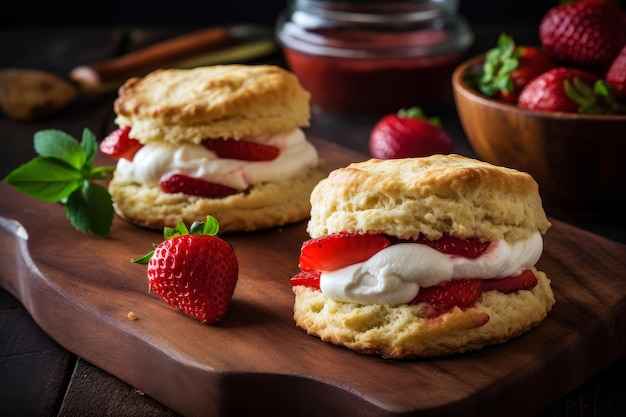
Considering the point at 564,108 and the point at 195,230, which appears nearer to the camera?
the point at 195,230

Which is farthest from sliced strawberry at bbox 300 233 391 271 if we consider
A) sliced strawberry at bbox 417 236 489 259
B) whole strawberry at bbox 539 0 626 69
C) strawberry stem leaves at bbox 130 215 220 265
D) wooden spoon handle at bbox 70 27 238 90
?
wooden spoon handle at bbox 70 27 238 90

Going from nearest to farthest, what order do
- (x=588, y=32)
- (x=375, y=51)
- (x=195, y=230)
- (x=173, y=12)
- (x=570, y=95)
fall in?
(x=195, y=230), (x=570, y=95), (x=588, y=32), (x=375, y=51), (x=173, y=12)

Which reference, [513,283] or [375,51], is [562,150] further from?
[375,51]

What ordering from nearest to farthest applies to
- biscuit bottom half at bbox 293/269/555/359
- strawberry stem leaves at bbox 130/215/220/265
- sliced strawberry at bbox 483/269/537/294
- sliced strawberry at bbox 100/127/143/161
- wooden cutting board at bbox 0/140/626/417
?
1. wooden cutting board at bbox 0/140/626/417
2. biscuit bottom half at bbox 293/269/555/359
3. sliced strawberry at bbox 483/269/537/294
4. strawberry stem leaves at bbox 130/215/220/265
5. sliced strawberry at bbox 100/127/143/161

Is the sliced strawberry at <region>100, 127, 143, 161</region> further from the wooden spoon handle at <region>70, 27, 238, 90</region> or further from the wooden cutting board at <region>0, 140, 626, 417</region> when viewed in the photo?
the wooden spoon handle at <region>70, 27, 238, 90</region>

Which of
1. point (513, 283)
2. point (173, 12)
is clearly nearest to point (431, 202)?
point (513, 283)

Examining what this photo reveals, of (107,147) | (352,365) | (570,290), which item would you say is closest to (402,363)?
(352,365)
